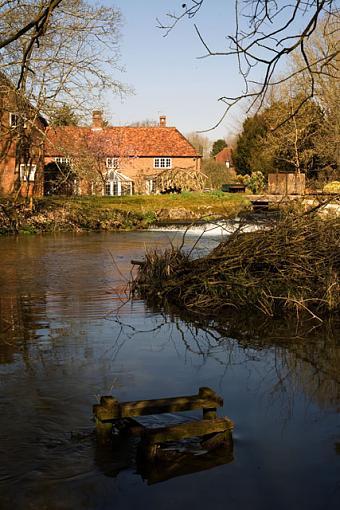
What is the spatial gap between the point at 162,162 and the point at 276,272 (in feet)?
178

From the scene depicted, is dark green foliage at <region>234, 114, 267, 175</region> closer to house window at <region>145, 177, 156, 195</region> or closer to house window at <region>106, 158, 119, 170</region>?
house window at <region>145, 177, 156, 195</region>

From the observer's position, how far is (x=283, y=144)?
47.1 meters

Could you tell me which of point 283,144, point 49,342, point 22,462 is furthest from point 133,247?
point 283,144

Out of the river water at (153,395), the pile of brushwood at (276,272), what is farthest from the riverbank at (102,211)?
the river water at (153,395)

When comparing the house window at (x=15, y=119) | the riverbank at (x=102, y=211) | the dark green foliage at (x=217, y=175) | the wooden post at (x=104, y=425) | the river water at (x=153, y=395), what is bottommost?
the river water at (x=153, y=395)

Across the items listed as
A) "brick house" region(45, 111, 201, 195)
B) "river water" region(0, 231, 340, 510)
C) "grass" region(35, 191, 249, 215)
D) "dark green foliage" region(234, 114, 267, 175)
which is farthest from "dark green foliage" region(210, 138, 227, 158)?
"river water" region(0, 231, 340, 510)

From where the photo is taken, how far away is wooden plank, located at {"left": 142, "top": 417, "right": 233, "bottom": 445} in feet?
17.0

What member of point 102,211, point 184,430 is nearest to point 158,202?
point 102,211

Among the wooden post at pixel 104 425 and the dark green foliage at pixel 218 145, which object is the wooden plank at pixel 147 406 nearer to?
the wooden post at pixel 104 425

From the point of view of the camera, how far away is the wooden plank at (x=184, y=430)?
5.18 metres

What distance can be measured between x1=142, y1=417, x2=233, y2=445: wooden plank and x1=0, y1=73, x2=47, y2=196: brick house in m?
15.2

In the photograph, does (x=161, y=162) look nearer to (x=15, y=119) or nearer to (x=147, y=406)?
(x=15, y=119)

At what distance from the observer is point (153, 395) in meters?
7.07

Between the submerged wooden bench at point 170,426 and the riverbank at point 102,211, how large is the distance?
22.4 meters
